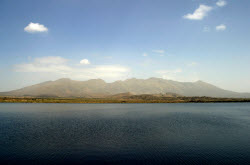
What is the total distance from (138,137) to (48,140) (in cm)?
2240

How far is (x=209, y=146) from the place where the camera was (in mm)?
37188

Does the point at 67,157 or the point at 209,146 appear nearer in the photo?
the point at 67,157

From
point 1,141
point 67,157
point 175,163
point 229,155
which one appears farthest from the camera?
point 1,141

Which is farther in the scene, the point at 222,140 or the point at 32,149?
the point at 222,140

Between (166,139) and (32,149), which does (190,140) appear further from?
(32,149)

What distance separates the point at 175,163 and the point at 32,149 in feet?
91.3

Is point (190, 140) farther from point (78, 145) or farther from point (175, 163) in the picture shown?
point (78, 145)

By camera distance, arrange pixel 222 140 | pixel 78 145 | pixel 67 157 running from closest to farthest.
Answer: pixel 67 157, pixel 78 145, pixel 222 140

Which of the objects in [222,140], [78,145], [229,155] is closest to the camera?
[229,155]

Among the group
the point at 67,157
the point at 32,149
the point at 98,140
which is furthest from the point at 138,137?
the point at 32,149

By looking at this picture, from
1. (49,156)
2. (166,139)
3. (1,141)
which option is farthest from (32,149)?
(166,139)

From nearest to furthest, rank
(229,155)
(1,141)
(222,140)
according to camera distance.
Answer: (229,155) < (1,141) < (222,140)

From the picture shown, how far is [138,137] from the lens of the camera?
43875mm

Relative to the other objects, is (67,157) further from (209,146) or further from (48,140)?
(209,146)
